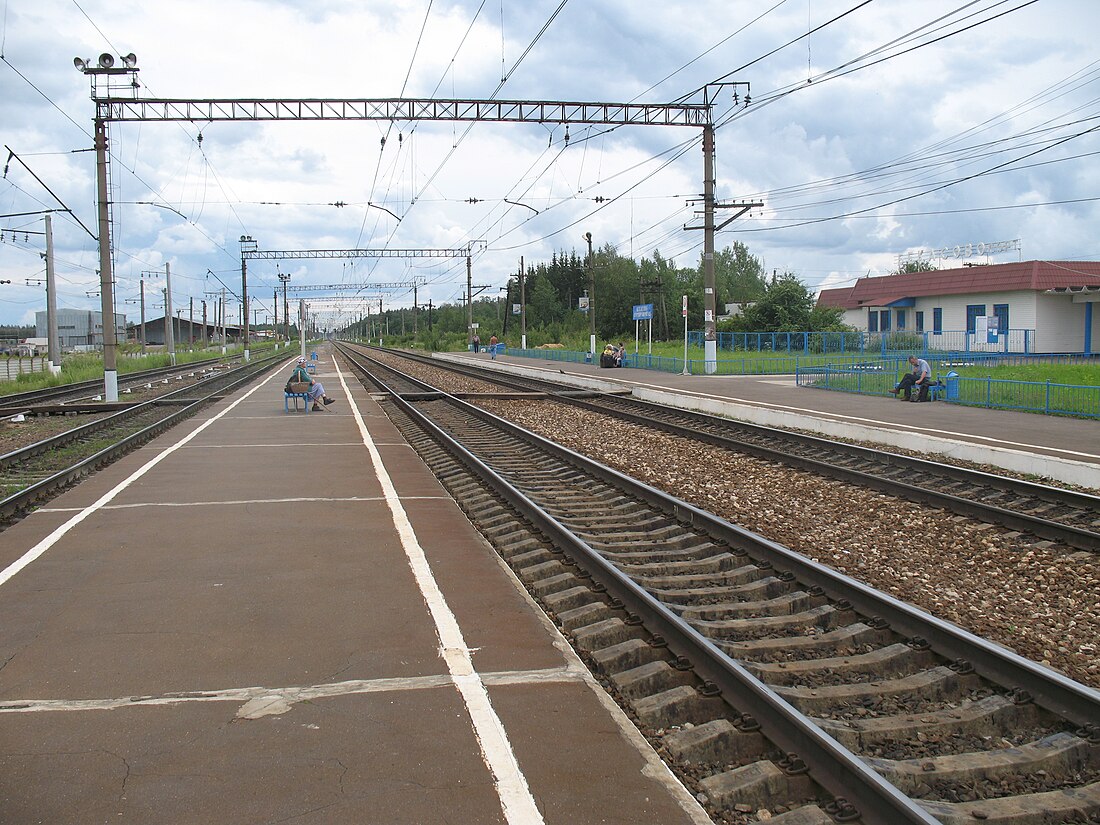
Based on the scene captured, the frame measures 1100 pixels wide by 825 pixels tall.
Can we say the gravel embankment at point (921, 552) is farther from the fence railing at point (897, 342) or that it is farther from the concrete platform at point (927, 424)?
the fence railing at point (897, 342)

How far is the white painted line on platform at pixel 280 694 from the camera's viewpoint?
4668 mm

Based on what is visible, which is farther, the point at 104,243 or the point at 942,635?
the point at 104,243

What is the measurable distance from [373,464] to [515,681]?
30.2 ft

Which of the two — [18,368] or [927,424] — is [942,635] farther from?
[18,368]

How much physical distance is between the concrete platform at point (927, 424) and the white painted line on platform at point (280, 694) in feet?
32.7

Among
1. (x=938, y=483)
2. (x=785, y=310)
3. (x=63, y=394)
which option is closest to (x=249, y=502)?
(x=938, y=483)

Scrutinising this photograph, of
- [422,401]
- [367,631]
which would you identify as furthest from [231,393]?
[367,631]

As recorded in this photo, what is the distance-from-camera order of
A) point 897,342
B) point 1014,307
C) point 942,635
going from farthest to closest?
point 897,342 → point 1014,307 → point 942,635

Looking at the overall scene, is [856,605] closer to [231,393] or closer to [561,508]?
[561,508]

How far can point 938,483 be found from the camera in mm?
12031

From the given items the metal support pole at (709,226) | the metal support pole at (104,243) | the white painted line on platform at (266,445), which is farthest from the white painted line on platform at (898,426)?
the metal support pole at (104,243)

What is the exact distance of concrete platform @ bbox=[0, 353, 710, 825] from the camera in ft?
12.3

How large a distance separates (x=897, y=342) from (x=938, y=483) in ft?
125

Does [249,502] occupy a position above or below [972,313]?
below
